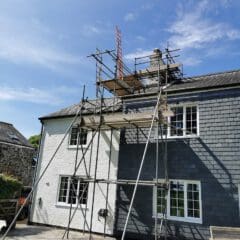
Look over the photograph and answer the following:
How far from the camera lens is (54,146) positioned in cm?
1551

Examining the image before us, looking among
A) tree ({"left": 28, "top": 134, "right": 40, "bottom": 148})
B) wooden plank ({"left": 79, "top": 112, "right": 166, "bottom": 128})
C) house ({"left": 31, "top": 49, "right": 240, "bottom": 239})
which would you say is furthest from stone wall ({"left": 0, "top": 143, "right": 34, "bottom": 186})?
tree ({"left": 28, "top": 134, "right": 40, "bottom": 148})

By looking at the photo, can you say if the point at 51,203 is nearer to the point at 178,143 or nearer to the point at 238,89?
the point at 178,143

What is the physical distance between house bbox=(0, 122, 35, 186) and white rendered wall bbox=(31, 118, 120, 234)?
7.73 m

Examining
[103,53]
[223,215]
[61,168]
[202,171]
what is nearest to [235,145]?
[202,171]

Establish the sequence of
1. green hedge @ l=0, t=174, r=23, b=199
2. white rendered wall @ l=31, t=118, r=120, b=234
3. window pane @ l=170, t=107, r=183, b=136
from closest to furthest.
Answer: window pane @ l=170, t=107, r=183, b=136 < white rendered wall @ l=31, t=118, r=120, b=234 < green hedge @ l=0, t=174, r=23, b=199

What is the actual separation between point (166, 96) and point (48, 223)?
351 inches

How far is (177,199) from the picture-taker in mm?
11031

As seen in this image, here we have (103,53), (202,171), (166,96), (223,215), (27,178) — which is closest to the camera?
(223,215)

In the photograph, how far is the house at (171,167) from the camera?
10320 mm

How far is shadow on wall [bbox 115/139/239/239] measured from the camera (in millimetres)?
10059

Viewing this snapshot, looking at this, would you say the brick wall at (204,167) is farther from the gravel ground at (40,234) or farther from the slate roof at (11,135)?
the slate roof at (11,135)

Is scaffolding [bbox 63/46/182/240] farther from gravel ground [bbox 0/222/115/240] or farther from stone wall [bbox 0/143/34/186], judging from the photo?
stone wall [bbox 0/143/34/186]

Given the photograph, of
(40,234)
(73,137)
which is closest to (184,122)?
(73,137)

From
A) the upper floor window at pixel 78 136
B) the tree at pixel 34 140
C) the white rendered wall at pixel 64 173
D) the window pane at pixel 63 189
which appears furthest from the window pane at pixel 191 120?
the tree at pixel 34 140
